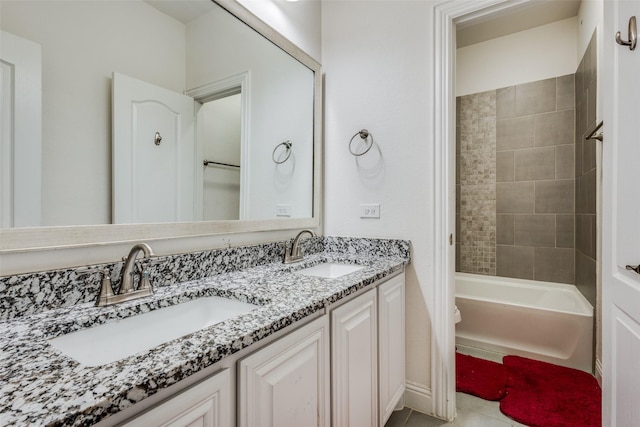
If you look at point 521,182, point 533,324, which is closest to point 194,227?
point 533,324

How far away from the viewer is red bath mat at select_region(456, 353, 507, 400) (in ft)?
6.01

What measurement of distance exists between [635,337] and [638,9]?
0.93 metres

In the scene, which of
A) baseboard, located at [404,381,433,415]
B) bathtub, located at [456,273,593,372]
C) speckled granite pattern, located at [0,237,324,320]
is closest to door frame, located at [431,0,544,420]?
baseboard, located at [404,381,433,415]

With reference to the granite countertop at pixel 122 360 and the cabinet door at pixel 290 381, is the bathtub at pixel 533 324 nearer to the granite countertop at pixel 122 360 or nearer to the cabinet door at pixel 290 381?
the granite countertop at pixel 122 360

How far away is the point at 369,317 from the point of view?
4.17 feet

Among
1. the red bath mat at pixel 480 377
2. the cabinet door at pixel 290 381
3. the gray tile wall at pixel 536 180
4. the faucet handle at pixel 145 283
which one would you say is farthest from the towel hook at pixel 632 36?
the gray tile wall at pixel 536 180

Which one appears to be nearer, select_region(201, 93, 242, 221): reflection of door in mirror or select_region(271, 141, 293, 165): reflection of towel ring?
select_region(201, 93, 242, 221): reflection of door in mirror

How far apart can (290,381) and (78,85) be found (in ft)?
3.50

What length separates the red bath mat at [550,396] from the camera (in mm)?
1583

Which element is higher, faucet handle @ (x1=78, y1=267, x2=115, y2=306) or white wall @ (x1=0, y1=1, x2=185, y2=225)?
white wall @ (x1=0, y1=1, x2=185, y2=225)

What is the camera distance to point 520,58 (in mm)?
2814

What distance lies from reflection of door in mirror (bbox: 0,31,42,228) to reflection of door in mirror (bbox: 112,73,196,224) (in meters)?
0.19

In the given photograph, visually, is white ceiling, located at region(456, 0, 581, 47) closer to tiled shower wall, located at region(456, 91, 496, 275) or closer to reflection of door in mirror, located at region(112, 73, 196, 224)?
tiled shower wall, located at region(456, 91, 496, 275)

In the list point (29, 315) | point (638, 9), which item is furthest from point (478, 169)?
point (29, 315)
